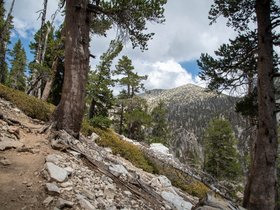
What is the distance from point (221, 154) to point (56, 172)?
25105mm

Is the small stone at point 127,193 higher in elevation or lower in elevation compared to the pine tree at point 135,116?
lower

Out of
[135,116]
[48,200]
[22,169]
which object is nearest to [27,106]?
[22,169]

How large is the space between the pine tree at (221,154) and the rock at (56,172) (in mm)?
23599

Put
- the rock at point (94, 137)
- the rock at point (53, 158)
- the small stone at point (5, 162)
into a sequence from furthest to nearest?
the rock at point (94, 137)
the rock at point (53, 158)
the small stone at point (5, 162)

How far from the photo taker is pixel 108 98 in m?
25.0

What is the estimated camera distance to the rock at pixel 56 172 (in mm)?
4811

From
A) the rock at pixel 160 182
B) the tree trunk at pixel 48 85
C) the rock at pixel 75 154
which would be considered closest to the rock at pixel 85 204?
the rock at pixel 75 154

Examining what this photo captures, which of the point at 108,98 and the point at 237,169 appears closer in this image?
the point at 108,98

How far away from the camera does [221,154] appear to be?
27.9 m

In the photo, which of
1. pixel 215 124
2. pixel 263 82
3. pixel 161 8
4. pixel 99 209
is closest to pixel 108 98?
pixel 215 124

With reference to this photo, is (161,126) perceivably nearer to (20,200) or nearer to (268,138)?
(268,138)

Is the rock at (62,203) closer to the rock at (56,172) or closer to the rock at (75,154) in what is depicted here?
the rock at (56,172)

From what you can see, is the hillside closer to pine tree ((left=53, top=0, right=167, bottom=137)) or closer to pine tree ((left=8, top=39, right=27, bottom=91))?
pine tree ((left=53, top=0, right=167, bottom=137))

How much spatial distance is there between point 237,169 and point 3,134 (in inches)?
972
